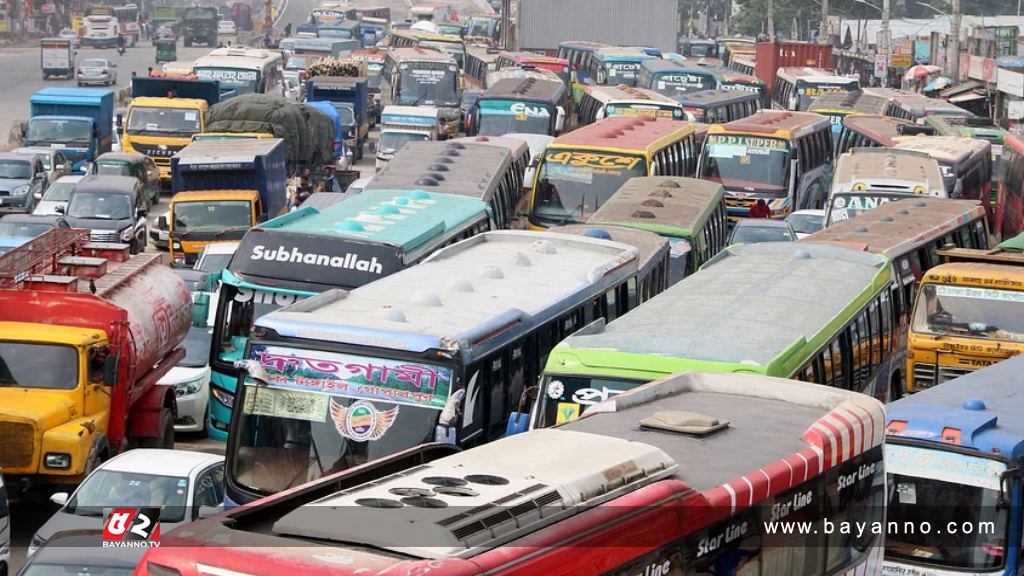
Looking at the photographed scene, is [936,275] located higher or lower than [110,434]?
higher

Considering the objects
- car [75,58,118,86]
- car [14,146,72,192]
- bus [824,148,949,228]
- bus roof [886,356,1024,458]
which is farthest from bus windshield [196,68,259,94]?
bus roof [886,356,1024,458]

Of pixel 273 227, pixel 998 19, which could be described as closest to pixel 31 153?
pixel 273 227

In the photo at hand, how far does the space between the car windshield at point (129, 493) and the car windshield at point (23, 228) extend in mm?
13572

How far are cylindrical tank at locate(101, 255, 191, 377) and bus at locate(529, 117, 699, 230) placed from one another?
7.99m

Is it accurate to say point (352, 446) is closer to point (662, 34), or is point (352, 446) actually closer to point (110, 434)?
point (110, 434)

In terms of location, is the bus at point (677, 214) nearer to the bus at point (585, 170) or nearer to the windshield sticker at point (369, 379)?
the bus at point (585, 170)

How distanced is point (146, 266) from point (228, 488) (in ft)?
23.4

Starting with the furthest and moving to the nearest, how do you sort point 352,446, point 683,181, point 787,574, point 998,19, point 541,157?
1. point 998,19
2. point 541,157
3. point 683,181
4. point 352,446
5. point 787,574

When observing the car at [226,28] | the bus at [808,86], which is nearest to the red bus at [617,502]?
the bus at [808,86]

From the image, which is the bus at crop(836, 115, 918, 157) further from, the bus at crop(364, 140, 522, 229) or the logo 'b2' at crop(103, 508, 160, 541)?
the logo 'b2' at crop(103, 508, 160, 541)

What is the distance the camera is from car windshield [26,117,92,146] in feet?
133

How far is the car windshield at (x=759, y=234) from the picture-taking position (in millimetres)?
25438

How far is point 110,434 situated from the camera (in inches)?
607

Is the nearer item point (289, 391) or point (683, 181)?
point (289, 391)
